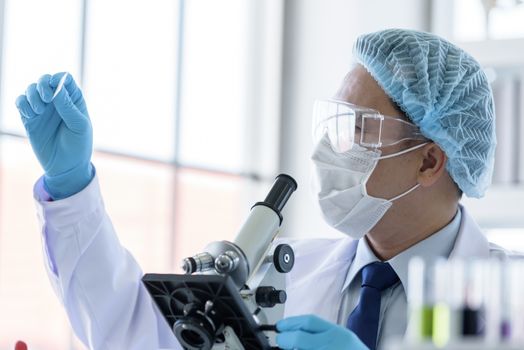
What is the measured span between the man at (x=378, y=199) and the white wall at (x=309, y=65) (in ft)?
6.56

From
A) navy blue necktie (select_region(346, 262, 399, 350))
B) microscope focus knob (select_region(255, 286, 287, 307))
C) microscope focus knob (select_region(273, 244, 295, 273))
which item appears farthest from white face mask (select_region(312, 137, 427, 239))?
microscope focus knob (select_region(255, 286, 287, 307))

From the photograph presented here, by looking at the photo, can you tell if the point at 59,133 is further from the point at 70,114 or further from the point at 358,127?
the point at 358,127

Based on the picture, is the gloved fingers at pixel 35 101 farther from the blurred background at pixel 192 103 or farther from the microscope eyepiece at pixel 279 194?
the blurred background at pixel 192 103

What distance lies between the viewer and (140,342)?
194 centimetres

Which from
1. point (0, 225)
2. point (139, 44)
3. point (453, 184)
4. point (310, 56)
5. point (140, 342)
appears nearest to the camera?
point (140, 342)

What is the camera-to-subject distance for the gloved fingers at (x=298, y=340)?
1430 millimetres

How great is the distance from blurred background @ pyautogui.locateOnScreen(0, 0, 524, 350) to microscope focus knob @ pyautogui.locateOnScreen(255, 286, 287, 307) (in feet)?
5.50

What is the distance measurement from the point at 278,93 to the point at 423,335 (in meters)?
3.48

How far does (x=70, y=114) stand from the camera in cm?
177

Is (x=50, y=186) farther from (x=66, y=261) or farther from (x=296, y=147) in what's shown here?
(x=296, y=147)

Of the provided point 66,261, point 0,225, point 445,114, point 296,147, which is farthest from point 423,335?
point 296,147

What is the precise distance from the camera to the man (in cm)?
190

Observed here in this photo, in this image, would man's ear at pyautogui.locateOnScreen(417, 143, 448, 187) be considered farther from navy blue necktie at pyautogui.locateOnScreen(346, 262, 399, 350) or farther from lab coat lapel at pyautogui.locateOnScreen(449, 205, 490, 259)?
navy blue necktie at pyautogui.locateOnScreen(346, 262, 399, 350)

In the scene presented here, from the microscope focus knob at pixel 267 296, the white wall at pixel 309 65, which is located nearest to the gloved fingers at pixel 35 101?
the microscope focus knob at pixel 267 296
